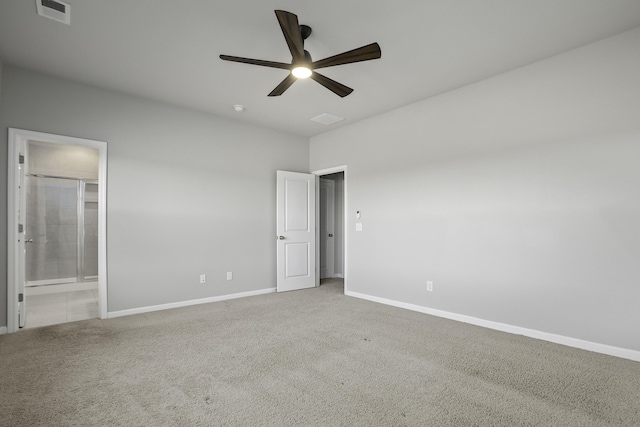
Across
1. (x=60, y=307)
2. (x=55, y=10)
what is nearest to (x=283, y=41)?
(x=55, y=10)

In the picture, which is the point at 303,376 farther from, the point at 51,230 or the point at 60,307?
the point at 51,230

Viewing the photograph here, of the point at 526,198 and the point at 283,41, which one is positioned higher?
the point at 283,41

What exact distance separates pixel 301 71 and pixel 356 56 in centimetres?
49

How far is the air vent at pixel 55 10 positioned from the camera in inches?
92.2

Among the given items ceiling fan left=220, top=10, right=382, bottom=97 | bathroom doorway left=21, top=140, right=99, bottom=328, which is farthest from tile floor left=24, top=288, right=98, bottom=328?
ceiling fan left=220, top=10, right=382, bottom=97

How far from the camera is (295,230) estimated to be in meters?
5.52

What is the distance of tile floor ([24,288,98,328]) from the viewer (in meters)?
3.87

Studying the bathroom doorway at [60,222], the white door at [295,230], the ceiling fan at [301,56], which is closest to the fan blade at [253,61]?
the ceiling fan at [301,56]

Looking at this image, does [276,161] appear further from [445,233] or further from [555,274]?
[555,274]

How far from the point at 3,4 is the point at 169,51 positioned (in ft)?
3.70

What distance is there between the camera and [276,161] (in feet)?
17.8

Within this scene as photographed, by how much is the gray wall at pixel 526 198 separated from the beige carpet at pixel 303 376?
44 cm

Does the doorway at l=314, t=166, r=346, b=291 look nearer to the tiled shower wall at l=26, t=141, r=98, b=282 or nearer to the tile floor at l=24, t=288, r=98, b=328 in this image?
the tile floor at l=24, t=288, r=98, b=328

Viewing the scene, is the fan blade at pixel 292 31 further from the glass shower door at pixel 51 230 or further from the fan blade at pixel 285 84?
the glass shower door at pixel 51 230
